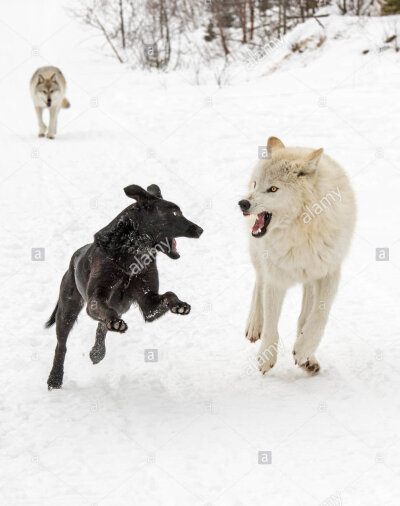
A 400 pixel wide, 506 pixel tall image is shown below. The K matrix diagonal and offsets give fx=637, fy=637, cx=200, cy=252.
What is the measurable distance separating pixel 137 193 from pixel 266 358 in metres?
1.71

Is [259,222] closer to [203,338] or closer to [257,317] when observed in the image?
[257,317]

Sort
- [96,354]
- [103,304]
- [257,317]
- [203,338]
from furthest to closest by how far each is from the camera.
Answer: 1. [203,338]
2. [257,317]
3. [96,354]
4. [103,304]

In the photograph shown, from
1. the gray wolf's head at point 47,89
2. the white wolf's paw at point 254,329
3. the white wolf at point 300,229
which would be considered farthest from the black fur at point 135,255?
the gray wolf's head at point 47,89

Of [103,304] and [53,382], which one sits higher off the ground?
[103,304]

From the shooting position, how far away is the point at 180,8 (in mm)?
25781

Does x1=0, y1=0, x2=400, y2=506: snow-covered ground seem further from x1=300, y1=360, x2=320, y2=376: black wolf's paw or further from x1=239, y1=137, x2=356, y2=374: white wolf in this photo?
x1=239, y1=137, x2=356, y2=374: white wolf

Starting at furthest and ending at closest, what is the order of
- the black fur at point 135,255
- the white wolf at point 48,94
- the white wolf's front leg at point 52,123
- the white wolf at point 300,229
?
1. the white wolf at point 48,94
2. the white wolf's front leg at point 52,123
3. the black fur at point 135,255
4. the white wolf at point 300,229

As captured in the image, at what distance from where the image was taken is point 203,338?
616 cm

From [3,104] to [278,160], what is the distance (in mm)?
13673

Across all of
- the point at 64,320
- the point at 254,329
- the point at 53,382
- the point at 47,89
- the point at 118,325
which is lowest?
the point at 53,382

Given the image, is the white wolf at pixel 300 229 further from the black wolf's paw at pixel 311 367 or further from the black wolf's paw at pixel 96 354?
the black wolf's paw at pixel 96 354

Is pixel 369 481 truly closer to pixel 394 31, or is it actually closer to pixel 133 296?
pixel 133 296

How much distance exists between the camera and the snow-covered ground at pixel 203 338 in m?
3.84

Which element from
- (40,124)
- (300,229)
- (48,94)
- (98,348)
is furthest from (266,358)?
(48,94)
